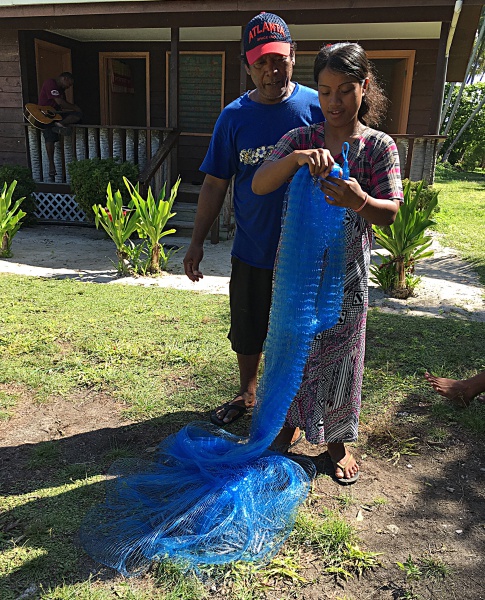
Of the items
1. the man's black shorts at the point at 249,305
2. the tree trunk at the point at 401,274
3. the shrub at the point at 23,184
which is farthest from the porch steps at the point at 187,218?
the man's black shorts at the point at 249,305

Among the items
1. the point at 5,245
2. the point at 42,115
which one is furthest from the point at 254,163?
the point at 42,115

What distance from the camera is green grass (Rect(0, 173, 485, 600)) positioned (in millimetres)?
1904

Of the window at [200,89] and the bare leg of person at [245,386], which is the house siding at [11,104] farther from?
the bare leg of person at [245,386]

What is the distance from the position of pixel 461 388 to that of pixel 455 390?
34 millimetres

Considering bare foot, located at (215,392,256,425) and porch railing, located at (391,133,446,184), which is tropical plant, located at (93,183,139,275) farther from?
porch railing, located at (391,133,446,184)

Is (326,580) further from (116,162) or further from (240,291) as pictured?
(116,162)

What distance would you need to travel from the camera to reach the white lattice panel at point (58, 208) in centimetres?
912

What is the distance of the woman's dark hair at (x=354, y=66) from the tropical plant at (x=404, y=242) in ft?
10.1

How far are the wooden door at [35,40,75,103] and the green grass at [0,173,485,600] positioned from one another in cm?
617

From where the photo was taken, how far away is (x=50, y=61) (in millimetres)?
10477

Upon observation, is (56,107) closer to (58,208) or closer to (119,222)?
(58,208)

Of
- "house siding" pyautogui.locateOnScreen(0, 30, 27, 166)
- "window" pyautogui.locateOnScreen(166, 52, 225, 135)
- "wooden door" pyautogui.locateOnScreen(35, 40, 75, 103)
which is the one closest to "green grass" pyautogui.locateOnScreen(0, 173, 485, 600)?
"house siding" pyautogui.locateOnScreen(0, 30, 27, 166)

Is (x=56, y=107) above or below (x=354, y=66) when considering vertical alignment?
above

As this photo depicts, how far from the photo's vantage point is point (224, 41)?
10461 mm
